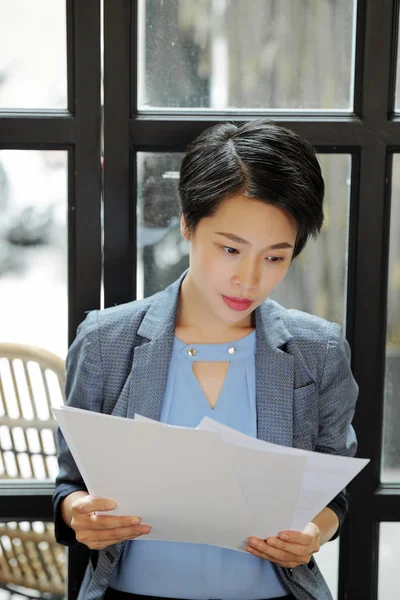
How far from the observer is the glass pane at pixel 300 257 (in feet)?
5.53

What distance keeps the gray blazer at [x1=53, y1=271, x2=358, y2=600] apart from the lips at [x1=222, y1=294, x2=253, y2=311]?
13cm

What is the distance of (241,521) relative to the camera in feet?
3.92

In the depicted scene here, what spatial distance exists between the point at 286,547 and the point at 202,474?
224 mm

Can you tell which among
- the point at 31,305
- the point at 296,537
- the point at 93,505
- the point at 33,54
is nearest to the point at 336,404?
the point at 296,537

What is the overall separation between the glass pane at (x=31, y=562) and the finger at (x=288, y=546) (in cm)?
74

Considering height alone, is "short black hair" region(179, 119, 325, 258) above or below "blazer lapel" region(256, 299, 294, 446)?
above

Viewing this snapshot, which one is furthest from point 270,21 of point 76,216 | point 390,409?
point 390,409

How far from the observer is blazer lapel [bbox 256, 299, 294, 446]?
137 cm

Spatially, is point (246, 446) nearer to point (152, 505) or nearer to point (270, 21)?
point (152, 505)

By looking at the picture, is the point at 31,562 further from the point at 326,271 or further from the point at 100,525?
the point at 326,271

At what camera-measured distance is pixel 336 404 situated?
1.44 m

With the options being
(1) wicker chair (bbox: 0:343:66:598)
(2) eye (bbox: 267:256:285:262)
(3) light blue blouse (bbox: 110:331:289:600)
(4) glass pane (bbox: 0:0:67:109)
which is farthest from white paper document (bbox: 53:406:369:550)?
(4) glass pane (bbox: 0:0:67:109)

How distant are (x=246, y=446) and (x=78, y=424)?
0.26m

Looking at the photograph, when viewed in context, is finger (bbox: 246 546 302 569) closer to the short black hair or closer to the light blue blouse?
the light blue blouse
